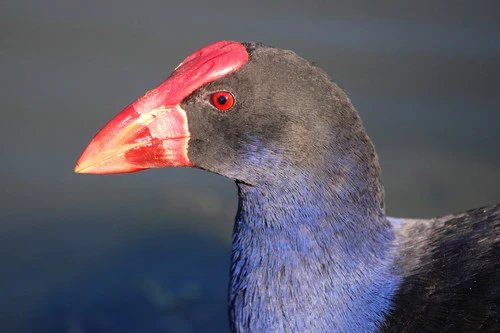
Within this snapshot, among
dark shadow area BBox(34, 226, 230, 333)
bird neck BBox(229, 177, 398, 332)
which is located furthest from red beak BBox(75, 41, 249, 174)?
dark shadow area BBox(34, 226, 230, 333)

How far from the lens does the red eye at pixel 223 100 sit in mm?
2412

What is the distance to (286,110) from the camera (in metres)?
2.40

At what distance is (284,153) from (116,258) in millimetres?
1740

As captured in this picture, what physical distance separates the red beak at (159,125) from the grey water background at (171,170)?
1327 mm

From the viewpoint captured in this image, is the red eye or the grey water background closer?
the red eye

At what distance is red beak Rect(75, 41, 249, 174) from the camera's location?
2432 millimetres

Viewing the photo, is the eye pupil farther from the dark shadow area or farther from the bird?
the dark shadow area

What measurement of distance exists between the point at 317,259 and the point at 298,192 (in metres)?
0.19

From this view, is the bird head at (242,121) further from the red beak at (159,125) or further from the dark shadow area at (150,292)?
the dark shadow area at (150,292)

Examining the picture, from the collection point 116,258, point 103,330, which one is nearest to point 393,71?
point 116,258

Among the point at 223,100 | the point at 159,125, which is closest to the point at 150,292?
the point at 159,125

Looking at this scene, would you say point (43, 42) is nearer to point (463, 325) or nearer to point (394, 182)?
point (394, 182)

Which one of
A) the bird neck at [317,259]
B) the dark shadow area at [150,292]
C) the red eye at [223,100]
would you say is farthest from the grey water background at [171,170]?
the red eye at [223,100]

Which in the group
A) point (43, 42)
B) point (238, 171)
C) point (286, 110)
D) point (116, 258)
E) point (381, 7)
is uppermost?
point (381, 7)
